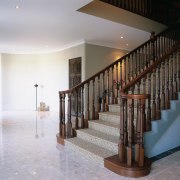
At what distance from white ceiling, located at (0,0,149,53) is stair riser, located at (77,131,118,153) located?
2.55 meters

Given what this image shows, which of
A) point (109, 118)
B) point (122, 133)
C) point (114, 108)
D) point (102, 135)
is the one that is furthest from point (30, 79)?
point (122, 133)

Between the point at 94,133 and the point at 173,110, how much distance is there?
1.50 m

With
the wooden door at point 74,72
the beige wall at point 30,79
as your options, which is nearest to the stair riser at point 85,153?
the wooden door at point 74,72

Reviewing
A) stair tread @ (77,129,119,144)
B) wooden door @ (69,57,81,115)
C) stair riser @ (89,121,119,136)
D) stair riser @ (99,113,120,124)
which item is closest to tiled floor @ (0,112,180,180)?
stair tread @ (77,129,119,144)

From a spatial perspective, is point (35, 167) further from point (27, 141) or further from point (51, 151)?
point (27, 141)

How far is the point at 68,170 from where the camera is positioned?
287 cm

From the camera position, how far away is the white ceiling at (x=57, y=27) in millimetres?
3951

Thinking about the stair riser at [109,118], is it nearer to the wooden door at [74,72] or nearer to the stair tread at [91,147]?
the stair tread at [91,147]

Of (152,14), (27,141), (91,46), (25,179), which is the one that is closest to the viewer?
(25,179)

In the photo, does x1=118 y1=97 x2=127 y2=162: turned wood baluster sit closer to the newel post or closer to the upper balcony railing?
the newel post

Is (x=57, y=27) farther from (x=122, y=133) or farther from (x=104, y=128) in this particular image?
(x=122, y=133)

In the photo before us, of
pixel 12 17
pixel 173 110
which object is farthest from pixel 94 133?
pixel 12 17

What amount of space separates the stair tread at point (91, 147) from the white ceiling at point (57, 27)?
8.70 feet

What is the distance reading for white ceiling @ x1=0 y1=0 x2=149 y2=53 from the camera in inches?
156
